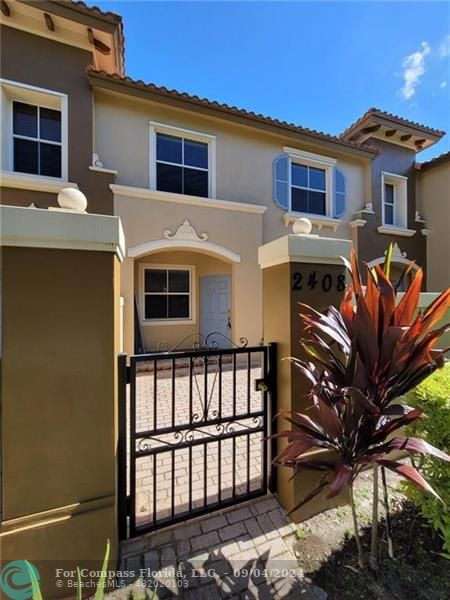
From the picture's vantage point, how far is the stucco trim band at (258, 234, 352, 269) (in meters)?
2.49

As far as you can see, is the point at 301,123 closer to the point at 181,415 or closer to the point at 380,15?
the point at 380,15

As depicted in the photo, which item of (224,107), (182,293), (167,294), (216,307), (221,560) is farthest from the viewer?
(182,293)

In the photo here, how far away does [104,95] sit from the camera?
21.2 feet

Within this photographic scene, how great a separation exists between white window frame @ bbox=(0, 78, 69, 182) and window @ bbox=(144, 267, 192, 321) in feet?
12.2

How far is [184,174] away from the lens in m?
7.43

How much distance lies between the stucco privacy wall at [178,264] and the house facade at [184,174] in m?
0.04

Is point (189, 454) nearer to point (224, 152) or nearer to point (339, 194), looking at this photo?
point (224, 152)

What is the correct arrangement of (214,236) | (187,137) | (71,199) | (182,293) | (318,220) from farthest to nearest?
(182,293), (318,220), (214,236), (187,137), (71,199)

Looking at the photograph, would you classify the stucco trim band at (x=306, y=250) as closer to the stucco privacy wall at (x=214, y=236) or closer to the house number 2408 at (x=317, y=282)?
the house number 2408 at (x=317, y=282)

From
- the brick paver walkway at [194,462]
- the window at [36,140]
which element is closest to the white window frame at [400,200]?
the brick paver walkway at [194,462]

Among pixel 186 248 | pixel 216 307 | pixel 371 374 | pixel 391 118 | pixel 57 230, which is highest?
pixel 391 118

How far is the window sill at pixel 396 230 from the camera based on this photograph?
32.0 feet

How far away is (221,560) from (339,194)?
9.78 m

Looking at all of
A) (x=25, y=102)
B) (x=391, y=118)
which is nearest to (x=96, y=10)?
(x=25, y=102)
